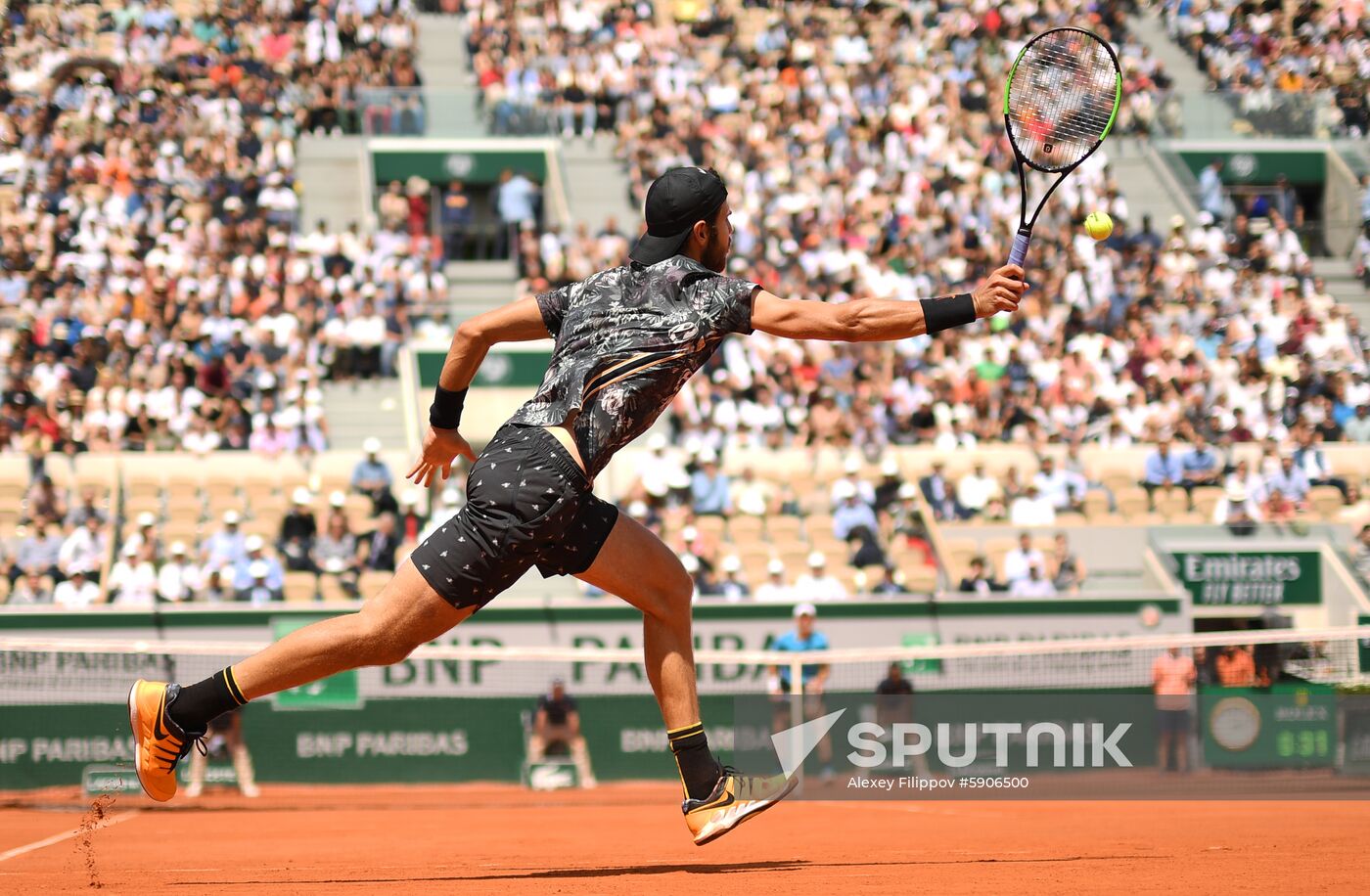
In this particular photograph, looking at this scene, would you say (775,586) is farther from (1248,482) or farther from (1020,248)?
(1020,248)

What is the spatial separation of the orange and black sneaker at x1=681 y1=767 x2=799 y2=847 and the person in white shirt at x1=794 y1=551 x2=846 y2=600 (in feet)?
32.4

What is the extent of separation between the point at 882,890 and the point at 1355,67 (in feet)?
Answer: 83.0

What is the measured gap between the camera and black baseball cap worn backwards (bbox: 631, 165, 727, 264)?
633 centimetres

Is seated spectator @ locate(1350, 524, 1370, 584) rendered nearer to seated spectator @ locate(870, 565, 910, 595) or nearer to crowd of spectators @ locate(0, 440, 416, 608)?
seated spectator @ locate(870, 565, 910, 595)

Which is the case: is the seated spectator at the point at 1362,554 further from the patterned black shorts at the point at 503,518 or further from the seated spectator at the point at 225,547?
the patterned black shorts at the point at 503,518

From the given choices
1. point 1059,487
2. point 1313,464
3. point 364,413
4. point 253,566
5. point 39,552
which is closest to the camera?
point 253,566

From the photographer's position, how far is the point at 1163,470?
62.5 ft

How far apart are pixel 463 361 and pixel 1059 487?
13.1 meters

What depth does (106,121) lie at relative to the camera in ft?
77.1

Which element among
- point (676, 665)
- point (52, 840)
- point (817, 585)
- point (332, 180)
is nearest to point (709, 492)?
point (817, 585)

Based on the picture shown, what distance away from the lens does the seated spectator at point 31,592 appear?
15789 mm

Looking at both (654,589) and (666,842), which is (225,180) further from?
(654,589)

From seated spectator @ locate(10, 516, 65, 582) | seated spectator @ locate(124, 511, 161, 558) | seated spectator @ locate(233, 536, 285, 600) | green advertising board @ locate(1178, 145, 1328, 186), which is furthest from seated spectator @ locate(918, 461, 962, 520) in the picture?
green advertising board @ locate(1178, 145, 1328, 186)

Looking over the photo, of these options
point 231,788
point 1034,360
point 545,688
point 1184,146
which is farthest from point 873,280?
point 231,788
